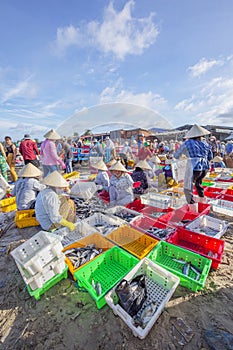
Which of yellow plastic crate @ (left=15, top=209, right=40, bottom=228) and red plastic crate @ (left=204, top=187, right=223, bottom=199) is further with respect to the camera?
red plastic crate @ (left=204, top=187, right=223, bottom=199)

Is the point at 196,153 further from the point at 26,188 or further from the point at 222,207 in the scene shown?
the point at 26,188

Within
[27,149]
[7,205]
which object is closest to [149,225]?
[7,205]

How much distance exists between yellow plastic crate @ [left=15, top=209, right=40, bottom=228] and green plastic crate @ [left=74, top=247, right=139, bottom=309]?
6.58 feet

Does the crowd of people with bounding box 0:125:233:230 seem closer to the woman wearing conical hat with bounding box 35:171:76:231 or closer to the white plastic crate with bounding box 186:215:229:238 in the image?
the woman wearing conical hat with bounding box 35:171:76:231

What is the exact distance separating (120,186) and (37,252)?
7.85 feet

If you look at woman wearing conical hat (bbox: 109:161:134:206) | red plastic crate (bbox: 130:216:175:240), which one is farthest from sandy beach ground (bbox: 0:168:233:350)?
woman wearing conical hat (bbox: 109:161:134:206)

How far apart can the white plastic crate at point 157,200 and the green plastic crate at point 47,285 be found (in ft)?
8.41

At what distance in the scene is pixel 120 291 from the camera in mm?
1514

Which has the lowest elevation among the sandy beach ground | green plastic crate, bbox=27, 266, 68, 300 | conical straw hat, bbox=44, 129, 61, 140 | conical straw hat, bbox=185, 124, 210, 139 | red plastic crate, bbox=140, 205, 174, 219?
the sandy beach ground

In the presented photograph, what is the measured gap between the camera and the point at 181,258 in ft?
7.52

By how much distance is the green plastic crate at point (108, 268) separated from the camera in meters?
1.99

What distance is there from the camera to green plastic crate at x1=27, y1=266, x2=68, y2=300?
1.79m

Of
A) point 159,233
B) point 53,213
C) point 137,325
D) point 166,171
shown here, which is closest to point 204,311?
point 137,325

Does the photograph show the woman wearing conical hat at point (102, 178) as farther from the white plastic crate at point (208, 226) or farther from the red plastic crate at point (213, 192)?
the red plastic crate at point (213, 192)
